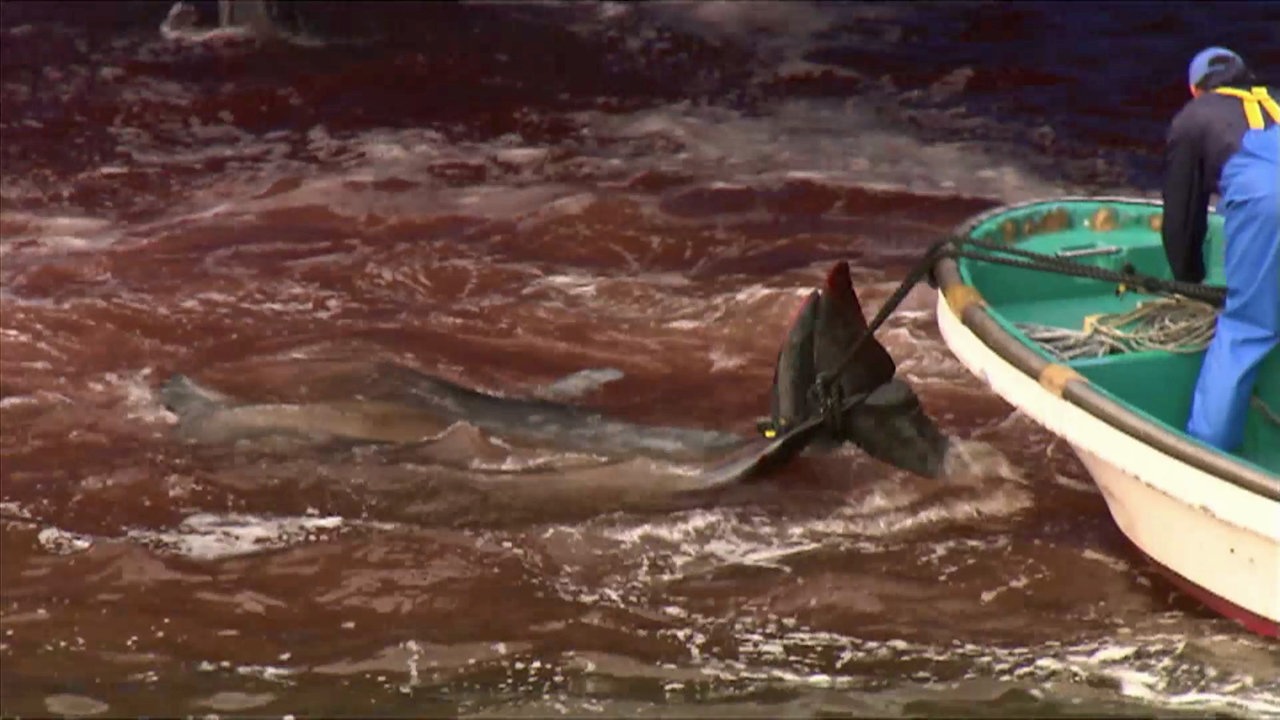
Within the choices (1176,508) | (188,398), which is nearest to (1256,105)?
(1176,508)

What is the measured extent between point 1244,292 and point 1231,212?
1.00 ft

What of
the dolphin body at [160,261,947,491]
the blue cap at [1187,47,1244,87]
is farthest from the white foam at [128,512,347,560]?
the blue cap at [1187,47,1244,87]

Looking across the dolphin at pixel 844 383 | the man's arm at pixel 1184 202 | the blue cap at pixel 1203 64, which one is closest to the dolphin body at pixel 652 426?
the dolphin at pixel 844 383

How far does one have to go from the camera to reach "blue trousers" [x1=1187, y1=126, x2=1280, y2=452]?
19.5 feet

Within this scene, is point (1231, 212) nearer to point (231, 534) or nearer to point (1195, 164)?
point (1195, 164)

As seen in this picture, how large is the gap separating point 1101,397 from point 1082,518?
71.6 inches

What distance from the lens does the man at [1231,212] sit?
5.96 m

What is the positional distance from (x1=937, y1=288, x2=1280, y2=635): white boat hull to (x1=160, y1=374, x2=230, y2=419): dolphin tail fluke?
4.25m

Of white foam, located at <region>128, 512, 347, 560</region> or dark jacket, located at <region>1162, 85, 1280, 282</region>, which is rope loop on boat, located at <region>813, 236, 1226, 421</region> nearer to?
dark jacket, located at <region>1162, 85, 1280, 282</region>

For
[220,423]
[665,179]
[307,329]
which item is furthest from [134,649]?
[665,179]

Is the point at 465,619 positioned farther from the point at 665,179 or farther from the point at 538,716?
the point at 665,179

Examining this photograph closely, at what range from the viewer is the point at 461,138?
15.3 m

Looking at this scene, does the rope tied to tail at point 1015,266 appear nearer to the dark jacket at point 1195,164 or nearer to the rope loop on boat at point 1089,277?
the rope loop on boat at point 1089,277

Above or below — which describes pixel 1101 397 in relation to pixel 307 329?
above
